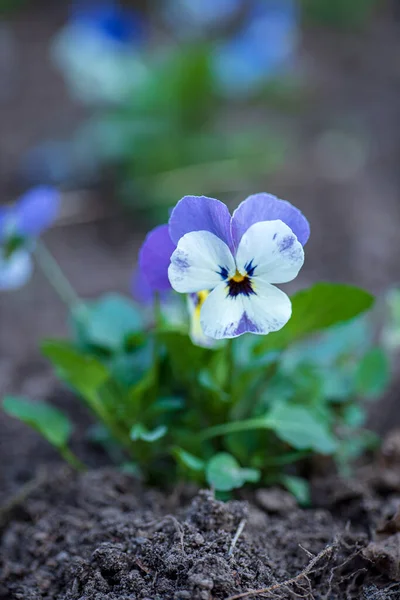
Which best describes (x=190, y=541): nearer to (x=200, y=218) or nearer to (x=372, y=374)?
(x=200, y=218)

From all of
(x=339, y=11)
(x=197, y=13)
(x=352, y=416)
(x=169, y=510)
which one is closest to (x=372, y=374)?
(x=352, y=416)

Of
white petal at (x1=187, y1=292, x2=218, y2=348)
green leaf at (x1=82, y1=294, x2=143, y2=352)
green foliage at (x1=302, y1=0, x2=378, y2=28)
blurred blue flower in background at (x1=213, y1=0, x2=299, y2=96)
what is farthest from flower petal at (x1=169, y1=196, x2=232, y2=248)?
green foliage at (x1=302, y1=0, x2=378, y2=28)

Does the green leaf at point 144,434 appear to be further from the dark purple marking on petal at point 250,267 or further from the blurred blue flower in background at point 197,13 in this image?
the blurred blue flower in background at point 197,13

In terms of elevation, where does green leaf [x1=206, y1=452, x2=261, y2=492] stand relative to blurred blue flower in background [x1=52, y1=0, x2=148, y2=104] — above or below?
below

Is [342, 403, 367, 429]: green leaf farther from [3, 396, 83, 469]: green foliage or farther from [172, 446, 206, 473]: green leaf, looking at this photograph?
[3, 396, 83, 469]: green foliage

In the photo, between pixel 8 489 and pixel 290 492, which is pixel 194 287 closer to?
pixel 290 492
